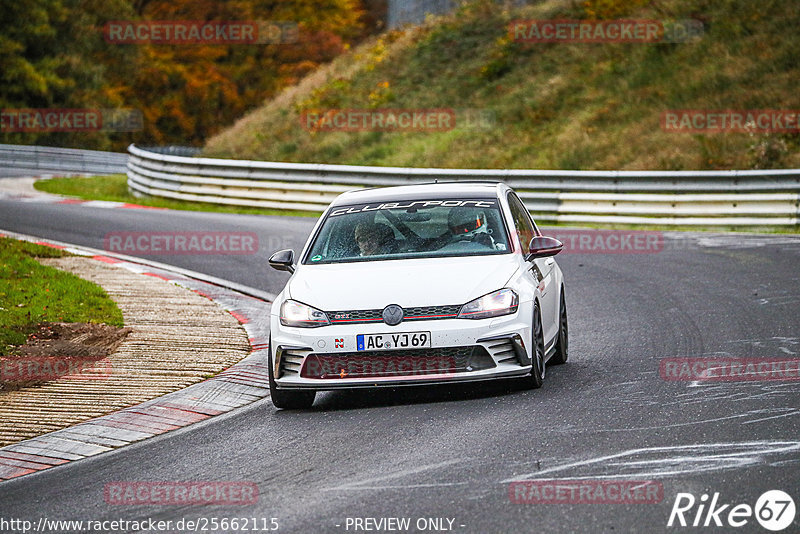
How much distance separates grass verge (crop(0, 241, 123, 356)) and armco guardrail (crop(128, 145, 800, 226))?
28.6 ft

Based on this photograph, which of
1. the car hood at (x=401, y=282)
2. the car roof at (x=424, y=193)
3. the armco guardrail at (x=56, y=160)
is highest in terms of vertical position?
the car roof at (x=424, y=193)

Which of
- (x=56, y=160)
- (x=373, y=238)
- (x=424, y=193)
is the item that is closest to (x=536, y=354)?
(x=373, y=238)

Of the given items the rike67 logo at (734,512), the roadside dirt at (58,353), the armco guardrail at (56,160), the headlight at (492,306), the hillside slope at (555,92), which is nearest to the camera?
the rike67 logo at (734,512)

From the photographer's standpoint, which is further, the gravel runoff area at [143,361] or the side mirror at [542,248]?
the side mirror at [542,248]

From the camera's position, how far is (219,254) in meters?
18.2

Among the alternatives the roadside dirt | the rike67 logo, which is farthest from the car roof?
the rike67 logo

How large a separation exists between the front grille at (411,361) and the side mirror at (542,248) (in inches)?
48.3

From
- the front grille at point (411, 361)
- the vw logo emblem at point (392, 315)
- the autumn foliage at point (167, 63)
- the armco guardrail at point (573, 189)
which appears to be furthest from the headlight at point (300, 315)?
the autumn foliage at point (167, 63)

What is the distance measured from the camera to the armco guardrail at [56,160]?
4328 cm

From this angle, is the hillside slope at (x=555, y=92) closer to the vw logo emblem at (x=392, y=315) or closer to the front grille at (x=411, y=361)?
the front grille at (x=411, y=361)

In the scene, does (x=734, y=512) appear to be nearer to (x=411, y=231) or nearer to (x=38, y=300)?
(x=411, y=231)

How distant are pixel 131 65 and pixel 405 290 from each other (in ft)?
183

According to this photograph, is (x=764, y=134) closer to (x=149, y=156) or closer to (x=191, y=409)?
(x=149, y=156)

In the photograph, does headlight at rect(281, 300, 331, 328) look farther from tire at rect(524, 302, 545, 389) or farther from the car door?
the car door
